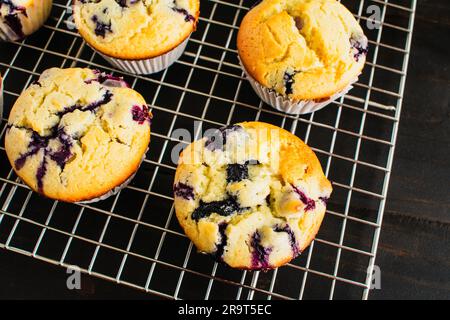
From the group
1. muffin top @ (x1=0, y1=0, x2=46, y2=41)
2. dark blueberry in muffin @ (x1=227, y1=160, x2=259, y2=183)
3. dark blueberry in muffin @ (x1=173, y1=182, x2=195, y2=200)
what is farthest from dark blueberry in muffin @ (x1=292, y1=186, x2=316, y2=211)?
muffin top @ (x1=0, y1=0, x2=46, y2=41)

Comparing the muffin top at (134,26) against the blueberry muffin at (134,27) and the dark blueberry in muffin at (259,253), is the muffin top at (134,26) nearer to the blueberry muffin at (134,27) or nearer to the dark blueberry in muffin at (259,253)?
the blueberry muffin at (134,27)

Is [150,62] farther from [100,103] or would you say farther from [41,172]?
[41,172]

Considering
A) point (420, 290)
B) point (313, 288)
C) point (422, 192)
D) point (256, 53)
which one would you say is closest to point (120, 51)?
point (256, 53)

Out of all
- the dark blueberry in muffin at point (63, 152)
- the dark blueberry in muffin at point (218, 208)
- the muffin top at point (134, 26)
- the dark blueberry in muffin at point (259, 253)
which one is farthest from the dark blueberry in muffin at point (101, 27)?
the dark blueberry in muffin at point (259, 253)

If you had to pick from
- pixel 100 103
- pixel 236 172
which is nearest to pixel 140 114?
pixel 100 103

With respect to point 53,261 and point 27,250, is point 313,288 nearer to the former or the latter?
point 53,261

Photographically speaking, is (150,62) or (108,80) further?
(150,62)

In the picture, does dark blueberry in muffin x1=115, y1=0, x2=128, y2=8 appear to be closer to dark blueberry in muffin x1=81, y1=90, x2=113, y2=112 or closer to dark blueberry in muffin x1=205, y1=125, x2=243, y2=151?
dark blueberry in muffin x1=81, y1=90, x2=113, y2=112
